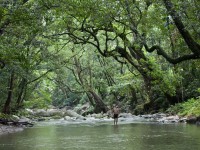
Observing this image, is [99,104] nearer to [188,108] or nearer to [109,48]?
[109,48]

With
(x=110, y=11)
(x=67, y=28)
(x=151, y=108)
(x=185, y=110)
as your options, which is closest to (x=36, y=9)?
(x=110, y=11)

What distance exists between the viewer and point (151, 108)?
26.5m

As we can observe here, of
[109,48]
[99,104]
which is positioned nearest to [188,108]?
[109,48]

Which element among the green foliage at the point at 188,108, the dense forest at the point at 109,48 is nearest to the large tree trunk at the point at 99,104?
the dense forest at the point at 109,48

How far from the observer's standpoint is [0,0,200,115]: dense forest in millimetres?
13047

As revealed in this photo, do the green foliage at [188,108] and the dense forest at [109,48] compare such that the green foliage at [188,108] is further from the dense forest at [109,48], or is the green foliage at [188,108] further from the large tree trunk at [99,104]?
the large tree trunk at [99,104]

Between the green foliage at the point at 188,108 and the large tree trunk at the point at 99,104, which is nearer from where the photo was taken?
the green foliage at the point at 188,108

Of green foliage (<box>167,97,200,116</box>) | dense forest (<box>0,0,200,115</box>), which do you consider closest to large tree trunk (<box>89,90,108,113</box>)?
dense forest (<box>0,0,200,115</box>)

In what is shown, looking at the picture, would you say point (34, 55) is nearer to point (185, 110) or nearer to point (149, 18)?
point (149, 18)

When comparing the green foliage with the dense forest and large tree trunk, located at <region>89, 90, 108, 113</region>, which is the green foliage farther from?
large tree trunk, located at <region>89, 90, 108, 113</region>

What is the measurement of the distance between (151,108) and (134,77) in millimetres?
2983

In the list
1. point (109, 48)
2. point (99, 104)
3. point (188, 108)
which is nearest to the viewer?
point (188, 108)

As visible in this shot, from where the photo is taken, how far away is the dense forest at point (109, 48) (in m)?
13.0

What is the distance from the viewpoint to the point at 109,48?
27266 mm
